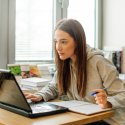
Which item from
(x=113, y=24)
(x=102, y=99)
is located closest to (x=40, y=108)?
(x=102, y=99)

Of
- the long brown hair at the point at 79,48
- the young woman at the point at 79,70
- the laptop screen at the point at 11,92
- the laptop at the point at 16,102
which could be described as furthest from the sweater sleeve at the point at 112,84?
the laptop screen at the point at 11,92

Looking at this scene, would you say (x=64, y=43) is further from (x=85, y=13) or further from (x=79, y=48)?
(x=85, y=13)

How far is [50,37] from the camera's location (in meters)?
2.90

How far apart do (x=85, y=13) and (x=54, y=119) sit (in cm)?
220

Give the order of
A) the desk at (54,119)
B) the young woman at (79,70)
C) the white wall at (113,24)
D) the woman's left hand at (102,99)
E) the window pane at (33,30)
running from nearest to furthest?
1. the desk at (54,119)
2. the woman's left hand at (102,99)
3. the young woman at (79,70)
4. the window pane at (33,30)
5. the white wall at (113,24)

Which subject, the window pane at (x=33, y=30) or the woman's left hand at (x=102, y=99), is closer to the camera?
the woman's left hand at (x=102, y=99)

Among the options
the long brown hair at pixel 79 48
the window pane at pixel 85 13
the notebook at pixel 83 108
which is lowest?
the notebook at pixel 83 108

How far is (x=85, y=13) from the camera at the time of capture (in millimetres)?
3297

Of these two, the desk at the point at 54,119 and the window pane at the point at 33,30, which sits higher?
the window pane at the point at 33,30

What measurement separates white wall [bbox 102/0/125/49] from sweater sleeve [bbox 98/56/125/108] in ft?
4.77

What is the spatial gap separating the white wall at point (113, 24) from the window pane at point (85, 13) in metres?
0.15

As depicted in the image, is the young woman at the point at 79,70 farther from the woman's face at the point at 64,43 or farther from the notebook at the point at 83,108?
the notebook at the point at 83,108

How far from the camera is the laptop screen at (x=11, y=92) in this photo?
1.35m

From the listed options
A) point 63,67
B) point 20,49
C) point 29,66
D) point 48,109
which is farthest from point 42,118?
point 20,49
